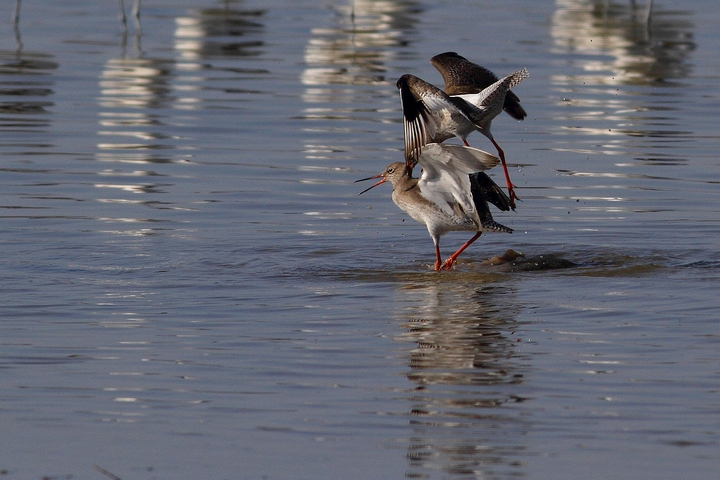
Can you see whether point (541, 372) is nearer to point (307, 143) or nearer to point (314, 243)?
point (314, 243)

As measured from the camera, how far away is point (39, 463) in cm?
553

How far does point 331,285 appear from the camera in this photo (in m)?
9.40

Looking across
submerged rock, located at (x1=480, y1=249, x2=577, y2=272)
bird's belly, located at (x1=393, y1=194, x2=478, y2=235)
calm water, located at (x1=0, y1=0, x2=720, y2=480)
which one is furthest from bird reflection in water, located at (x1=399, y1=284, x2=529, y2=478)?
bird's belly, located at (x1=393, y1=194, x2=478, y2=235)

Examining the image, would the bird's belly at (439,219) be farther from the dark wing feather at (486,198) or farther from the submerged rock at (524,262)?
the submerged rock at (524,262)

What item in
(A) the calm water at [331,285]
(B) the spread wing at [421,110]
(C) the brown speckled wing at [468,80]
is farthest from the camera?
(C) the brown speckled wing at [468,80]

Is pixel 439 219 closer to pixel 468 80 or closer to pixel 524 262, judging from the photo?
pixel 524 262

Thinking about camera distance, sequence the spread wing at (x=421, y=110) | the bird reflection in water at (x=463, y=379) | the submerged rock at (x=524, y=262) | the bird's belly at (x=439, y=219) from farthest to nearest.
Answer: the bird's belly at (x=439, y=219) → the submerged rock at (x=524, y=262) → the spread wing at (x=421, y=110) → the bird reflection in water at (x=463, y=379)

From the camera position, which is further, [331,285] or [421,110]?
[421,110]

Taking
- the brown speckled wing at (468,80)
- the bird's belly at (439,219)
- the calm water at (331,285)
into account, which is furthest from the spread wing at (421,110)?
the calm water at (331,285)

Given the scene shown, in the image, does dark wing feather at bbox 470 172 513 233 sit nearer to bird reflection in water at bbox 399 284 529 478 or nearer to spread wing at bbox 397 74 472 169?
spread wing at bbox 397 74 472 169

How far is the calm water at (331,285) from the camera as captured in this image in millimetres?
5855

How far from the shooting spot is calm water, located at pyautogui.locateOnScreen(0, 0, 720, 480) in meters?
5.86

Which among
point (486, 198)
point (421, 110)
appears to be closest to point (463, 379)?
point (421, 110)

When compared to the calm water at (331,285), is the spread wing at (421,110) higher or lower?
higher
